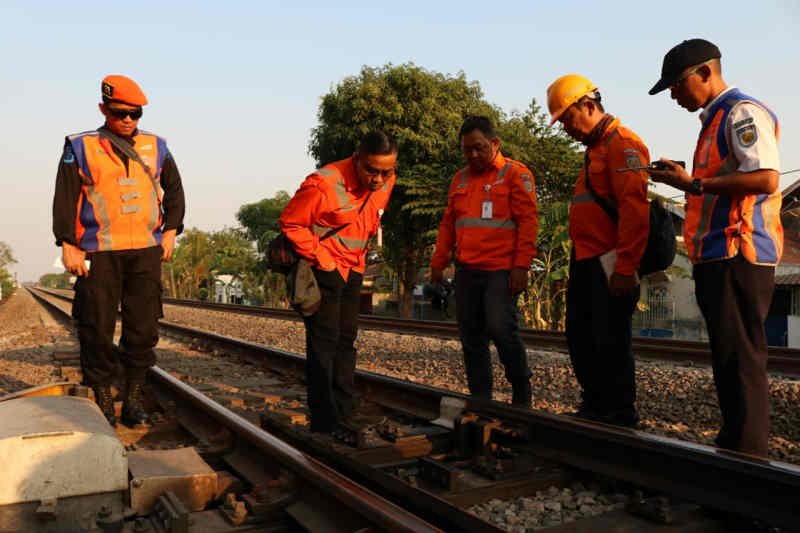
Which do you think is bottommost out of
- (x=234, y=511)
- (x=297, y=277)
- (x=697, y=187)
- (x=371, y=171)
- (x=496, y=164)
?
(x=234, y=511)

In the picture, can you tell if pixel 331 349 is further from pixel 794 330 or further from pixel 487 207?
pixel 794 330

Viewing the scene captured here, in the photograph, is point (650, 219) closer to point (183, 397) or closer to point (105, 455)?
point (105, 455)

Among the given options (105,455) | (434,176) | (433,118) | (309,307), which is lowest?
(105,455)

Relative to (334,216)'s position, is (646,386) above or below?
below

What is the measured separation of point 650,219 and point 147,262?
301 cm

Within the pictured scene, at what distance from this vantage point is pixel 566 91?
364cm

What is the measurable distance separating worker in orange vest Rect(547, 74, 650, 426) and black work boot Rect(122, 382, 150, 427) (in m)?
2.66

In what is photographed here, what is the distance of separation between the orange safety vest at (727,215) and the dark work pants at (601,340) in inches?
26.6

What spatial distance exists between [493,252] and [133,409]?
8.04 feet

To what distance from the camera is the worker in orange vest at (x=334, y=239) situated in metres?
3.67

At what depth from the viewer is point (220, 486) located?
2.70m

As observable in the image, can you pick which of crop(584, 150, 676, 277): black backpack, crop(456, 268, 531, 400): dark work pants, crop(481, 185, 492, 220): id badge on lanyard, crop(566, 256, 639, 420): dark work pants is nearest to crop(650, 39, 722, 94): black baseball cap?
crop(584, 150, 676, 277): black backpack

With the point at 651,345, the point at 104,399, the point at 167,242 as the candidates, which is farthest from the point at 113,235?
the point at 651,345

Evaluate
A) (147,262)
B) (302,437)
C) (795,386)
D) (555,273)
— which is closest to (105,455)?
(302,437)
